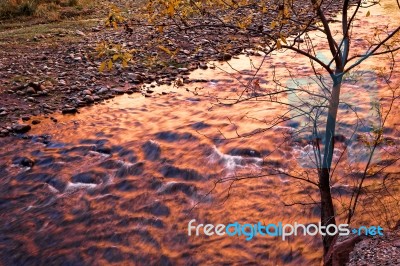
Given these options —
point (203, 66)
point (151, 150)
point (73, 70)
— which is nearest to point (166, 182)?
point (151, 150)

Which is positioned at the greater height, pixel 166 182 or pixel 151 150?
pixel 151 150

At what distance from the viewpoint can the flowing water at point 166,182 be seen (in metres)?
5.58

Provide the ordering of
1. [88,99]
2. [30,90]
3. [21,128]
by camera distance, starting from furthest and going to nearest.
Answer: [30,90]
[88,99]
[21,128]

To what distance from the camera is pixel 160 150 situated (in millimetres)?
7656

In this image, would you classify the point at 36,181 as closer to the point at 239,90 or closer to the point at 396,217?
the point at 239,90

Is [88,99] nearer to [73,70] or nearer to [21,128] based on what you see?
[21,128]

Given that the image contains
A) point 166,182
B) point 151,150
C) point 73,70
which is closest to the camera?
point 166,182

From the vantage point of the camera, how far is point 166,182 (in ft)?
22.4

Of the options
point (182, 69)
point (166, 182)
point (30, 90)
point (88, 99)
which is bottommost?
point (166, 182)

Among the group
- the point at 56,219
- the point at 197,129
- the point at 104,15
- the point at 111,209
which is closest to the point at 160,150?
the point at 197,129

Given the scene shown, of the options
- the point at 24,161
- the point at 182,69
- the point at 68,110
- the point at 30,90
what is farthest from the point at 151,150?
the point at 30,90

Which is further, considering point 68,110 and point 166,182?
point 68,110

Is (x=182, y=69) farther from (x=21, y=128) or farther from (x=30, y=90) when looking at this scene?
(x=21, y=128)

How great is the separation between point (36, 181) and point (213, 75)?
4899 millimetres
